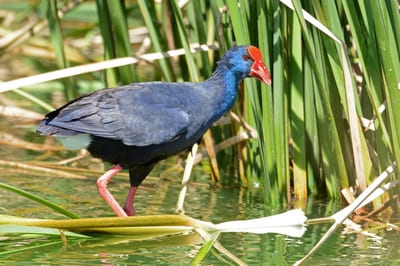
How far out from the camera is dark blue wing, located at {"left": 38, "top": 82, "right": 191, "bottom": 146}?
3684mm

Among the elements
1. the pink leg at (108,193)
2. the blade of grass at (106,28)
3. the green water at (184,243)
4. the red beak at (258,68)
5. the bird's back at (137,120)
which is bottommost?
the green water at (184,243)

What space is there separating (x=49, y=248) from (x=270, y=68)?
1307 mm

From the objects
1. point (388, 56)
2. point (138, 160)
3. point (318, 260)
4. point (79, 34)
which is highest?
point (79, 34)

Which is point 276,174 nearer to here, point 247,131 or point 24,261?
point 247,131

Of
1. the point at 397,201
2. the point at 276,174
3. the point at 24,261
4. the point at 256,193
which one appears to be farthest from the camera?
the point at 256,193

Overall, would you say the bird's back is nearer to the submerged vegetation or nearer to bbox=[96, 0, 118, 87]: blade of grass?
the submerged vegetation

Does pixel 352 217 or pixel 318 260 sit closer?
pixel 318 260

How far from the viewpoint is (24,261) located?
10.7 feet

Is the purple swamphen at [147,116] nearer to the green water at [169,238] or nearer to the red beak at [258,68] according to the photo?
the red beak at [258,68]

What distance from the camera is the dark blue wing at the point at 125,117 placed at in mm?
3684

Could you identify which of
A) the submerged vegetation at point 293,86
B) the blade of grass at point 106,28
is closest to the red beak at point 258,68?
the submerged vegetation at point 293,86

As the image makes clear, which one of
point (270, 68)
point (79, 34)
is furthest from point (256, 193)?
point (79, 34)

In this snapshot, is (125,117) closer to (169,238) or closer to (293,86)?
(169,238)

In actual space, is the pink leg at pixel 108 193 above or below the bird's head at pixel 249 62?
below
